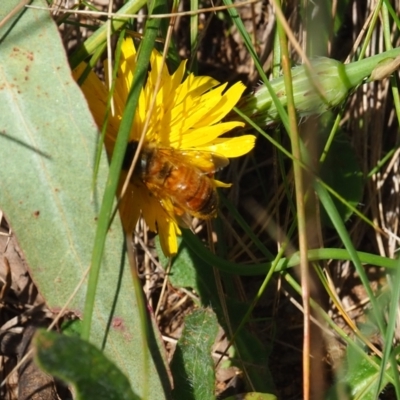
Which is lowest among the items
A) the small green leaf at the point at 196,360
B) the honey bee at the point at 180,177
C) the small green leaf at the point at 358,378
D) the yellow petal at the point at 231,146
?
the small green leaf at the point at 358,378

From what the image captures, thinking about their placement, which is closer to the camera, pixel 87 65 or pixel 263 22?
pixel 87 65

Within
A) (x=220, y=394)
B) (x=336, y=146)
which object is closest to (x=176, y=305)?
(x=220, y=394)

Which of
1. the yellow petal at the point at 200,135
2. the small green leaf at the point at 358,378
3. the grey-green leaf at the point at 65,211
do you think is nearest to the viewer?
the grey-green leaf at the point at 65,211

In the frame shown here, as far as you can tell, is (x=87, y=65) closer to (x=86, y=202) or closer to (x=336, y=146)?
(x=86, y=202)

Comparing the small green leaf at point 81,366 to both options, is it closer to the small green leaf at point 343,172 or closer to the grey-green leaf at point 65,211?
the grey-green leaf at point 65,211

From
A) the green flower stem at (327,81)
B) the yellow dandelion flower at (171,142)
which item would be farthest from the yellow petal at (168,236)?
the green flower stem at (327,81)

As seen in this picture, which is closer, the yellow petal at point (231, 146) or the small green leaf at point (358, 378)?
the yellow petal at point (231, 146)
